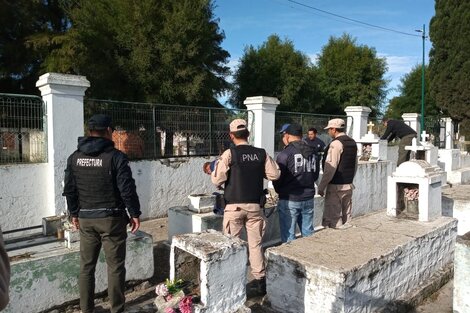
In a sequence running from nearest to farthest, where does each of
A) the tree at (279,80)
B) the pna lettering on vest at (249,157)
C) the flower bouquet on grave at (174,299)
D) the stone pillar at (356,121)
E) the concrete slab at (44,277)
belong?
the flower bouquet on grave at (174,299) → the concrete slab at (44,277) → the pna lettering on vest at (249,157) → the stone pillar at (356,121) → the tree at (279,80)

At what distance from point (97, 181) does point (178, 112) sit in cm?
→ 507

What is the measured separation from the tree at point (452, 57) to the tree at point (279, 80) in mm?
6269

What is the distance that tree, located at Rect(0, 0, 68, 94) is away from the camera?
12719 millimetres

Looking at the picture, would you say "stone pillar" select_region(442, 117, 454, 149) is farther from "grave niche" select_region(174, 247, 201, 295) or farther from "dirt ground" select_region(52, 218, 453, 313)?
"grave niche" select_region(174, 247, 201, 295)

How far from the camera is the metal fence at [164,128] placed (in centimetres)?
738

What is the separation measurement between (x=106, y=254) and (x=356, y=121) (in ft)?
32.7

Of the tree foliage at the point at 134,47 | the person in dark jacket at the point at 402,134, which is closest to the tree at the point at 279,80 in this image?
the tree foliage at the point at 134,47

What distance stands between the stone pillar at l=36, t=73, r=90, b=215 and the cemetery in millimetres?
15

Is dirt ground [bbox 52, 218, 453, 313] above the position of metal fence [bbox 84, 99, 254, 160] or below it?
below

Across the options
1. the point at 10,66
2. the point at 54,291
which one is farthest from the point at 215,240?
the point at 10,66

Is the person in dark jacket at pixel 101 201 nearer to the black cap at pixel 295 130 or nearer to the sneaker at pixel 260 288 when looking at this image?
the sneaker at pixel 260 288

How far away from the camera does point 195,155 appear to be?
28.0 feet

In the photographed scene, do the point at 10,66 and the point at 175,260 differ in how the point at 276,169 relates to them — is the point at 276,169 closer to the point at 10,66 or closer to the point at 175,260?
the point at 175,260

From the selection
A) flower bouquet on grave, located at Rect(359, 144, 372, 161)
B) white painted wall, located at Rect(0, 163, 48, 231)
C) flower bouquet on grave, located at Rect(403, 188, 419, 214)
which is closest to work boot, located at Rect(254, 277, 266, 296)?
flower bouquet on grave, located at Rect(403, 188, 419, 214)
